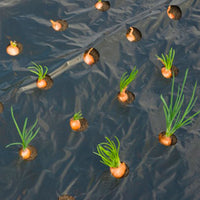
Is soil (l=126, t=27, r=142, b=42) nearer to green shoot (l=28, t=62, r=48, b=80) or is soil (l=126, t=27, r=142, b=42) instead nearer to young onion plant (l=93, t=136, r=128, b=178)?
green shoot (l=28, t=62, r=48, b=80)

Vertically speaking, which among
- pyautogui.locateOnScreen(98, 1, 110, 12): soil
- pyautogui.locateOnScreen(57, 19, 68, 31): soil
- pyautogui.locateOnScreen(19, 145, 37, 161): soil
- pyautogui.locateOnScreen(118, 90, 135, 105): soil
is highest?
pyautogui.locateOnScreen(98, 1, 110, 12): soil

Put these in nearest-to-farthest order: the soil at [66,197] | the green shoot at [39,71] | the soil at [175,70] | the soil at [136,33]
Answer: the soil at [66,197] < the green shoot at [39,71] < the soil at [175,70] < the soil at [136,33]

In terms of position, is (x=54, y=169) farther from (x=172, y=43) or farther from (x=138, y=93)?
(x=172, y=43)

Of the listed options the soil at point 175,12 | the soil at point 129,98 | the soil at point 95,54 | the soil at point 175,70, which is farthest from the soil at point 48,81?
the soil at point 175,12

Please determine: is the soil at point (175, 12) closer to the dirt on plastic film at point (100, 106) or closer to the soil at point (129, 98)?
the dirt on plastic film at point (100, 106)

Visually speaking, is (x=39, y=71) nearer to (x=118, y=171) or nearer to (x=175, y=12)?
(x=118, y=171)

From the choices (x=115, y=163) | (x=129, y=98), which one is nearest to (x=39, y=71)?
(x=129, y=98)

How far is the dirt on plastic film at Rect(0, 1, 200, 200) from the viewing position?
1377 mm

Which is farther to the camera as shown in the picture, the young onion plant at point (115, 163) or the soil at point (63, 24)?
the soil at point (63, 24)

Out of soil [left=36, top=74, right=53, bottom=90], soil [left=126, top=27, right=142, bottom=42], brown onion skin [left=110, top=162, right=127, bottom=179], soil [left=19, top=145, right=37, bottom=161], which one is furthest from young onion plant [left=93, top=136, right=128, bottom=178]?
soil [left=126, top=27, right=142, bottom=42]

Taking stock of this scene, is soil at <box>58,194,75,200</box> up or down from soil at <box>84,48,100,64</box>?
down

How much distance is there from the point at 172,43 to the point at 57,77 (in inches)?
28.3

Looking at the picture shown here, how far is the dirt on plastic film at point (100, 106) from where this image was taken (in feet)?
4.52

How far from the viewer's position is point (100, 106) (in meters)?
1.59
